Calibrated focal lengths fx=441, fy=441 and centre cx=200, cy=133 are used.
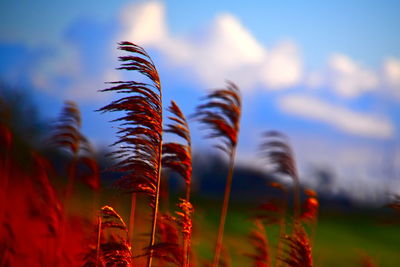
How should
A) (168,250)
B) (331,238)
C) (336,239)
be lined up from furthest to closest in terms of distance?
1. (331,238)
2. (336,239)
3. (168,250)

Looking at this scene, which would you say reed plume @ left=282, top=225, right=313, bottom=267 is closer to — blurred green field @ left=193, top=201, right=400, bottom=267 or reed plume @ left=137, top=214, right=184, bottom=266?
reed plume @ left=137, top=214, right=184, bottom=266

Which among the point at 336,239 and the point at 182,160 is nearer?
the point at 182,160

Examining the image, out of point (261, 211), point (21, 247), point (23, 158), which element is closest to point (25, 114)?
point (23, 158)

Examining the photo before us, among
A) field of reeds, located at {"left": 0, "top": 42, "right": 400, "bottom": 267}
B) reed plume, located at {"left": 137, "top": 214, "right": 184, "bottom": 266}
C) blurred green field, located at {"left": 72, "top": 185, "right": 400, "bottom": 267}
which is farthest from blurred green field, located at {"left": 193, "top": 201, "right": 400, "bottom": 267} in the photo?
reed plume, located at {"left": 137, "top": 214, "right": 184, "bottom": 266}

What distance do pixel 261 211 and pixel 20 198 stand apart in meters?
10.6

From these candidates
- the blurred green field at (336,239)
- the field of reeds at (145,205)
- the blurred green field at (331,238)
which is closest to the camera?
the field of reeds at (145,205)

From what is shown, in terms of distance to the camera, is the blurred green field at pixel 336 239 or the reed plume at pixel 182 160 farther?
the blurred green field at pixel 336 239

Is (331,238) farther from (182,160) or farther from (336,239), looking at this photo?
(182,160)

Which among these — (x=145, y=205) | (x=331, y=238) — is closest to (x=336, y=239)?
(x=331, y=238)

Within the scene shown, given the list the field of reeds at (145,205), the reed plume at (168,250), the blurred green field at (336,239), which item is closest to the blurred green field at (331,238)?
the blurred green field at (336,239)

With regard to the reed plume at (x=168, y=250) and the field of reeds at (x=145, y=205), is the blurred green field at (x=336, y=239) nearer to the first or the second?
the field of reeds at (x=145, y=205)

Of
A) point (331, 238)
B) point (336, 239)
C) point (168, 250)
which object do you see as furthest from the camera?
point (331, 238)

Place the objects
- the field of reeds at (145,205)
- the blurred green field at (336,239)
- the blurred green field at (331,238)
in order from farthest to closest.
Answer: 1. the blurred green field at (336,239)
2. the blurred green field at (331,238)
3. the field of reeds at (145,205)

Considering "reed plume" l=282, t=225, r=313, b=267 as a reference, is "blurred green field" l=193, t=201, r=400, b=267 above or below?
above
